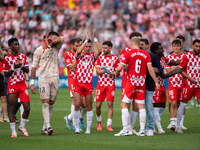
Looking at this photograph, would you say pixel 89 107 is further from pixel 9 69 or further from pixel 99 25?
pixel 99 25

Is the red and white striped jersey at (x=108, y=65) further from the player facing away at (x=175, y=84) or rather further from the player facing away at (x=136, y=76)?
the player facing away at (x=136, y=76)

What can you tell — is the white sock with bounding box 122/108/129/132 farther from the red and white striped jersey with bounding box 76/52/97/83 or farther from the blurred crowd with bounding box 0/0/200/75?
the blurred crowd with bounding box 0/0/200/75

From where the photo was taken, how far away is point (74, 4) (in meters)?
36.3

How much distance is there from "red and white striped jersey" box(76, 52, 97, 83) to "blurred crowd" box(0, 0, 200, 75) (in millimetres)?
17448

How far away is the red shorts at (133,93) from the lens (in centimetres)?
835

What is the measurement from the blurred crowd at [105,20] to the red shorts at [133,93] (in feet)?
60.3

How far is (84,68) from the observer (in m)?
9.20

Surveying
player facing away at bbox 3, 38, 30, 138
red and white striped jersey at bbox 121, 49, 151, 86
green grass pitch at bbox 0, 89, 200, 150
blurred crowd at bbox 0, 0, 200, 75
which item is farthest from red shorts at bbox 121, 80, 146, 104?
blurred crowd at bbox 0, 0, 200, 75

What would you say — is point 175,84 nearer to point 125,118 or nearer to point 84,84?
point 125,118

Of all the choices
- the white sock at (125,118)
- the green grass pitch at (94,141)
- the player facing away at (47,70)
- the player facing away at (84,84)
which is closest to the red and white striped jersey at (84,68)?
the player facing away at (84,84)

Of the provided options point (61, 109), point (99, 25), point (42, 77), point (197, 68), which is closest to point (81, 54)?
point (42, 77)

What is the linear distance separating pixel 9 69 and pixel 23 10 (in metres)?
24.4

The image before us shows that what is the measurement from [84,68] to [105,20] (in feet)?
65.7

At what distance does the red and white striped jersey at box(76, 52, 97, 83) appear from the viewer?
29.9ft
